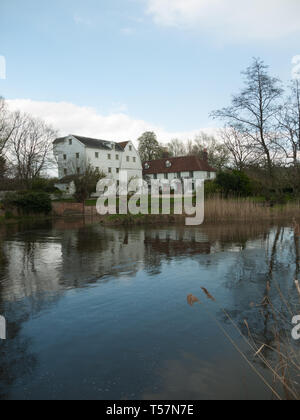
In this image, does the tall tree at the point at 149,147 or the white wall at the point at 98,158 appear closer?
the white wall at the point at 98,158

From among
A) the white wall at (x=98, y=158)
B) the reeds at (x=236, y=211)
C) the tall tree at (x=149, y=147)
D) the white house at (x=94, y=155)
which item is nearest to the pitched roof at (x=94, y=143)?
the white house at (x=94, y=155)

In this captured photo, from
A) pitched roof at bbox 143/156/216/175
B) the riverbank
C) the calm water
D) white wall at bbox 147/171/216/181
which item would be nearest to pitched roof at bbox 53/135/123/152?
pitched roof at bbox 143/156/216/175

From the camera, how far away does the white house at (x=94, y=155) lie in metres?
46.1

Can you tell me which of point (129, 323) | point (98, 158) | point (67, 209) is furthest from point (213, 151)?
point (129, 323)

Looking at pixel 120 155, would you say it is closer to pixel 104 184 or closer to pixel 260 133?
pixel 104 184

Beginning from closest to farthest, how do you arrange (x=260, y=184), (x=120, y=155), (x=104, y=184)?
(x=260, y=184) → (x=104, y=184) → (x=120, y=155)

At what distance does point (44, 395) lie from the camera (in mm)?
3402

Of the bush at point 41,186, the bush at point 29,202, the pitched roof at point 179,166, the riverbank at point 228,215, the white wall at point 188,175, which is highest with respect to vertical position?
the pitched roof at point 179,166

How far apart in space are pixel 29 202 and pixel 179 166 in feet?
108

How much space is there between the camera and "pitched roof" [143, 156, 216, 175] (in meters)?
54.0

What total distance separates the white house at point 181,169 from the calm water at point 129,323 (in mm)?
43587

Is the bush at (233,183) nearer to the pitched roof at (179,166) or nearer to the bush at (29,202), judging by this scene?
the bush at (29,202)

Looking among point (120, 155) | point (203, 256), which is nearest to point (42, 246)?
point (203, 256)

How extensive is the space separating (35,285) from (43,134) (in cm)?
3864
